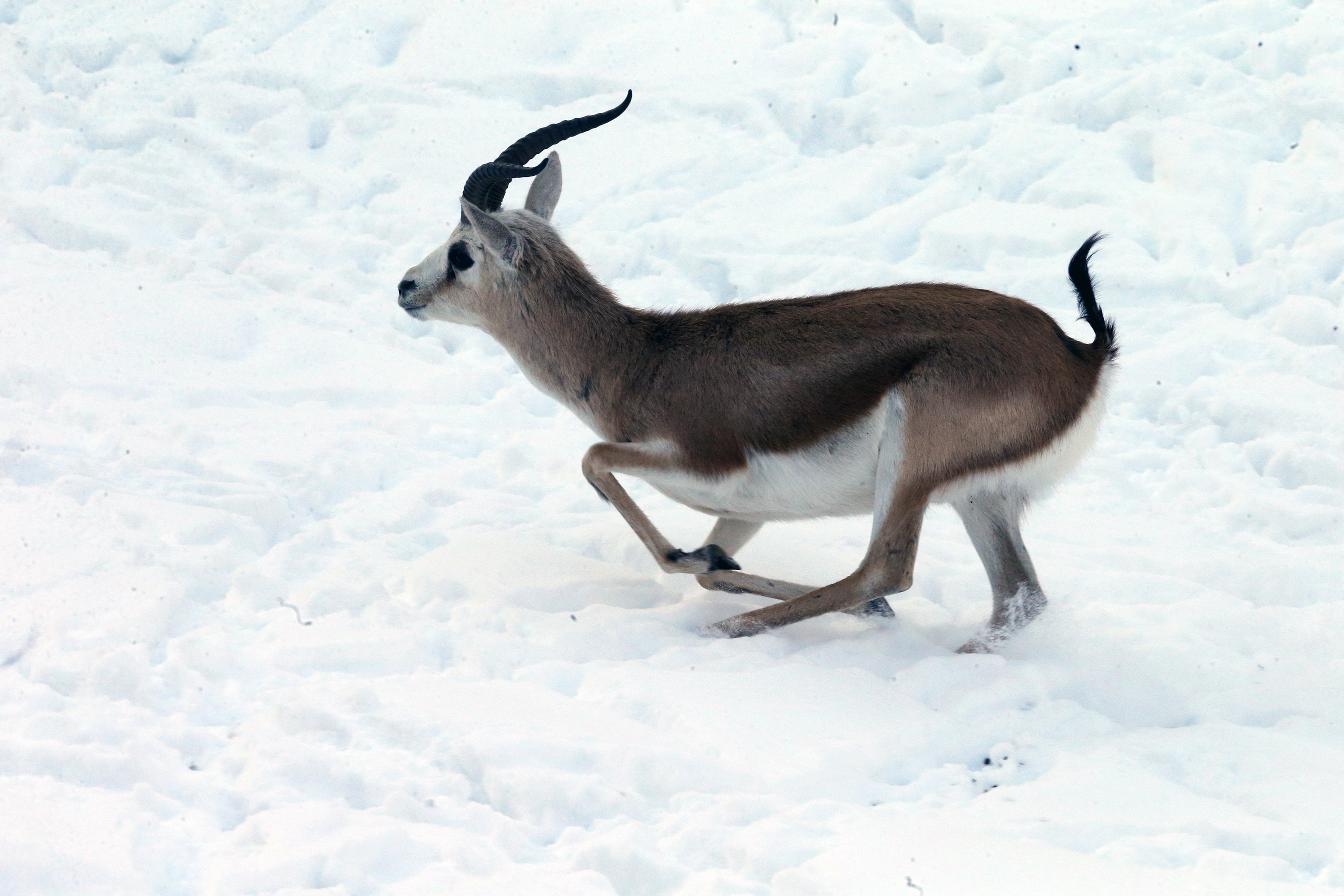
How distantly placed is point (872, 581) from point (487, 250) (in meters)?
2.51

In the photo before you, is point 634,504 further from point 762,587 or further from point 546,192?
point 546,192

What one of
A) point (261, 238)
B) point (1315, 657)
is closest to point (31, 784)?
point (1315, 657)

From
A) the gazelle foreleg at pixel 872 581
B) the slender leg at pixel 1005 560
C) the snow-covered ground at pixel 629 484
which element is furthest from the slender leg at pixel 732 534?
the slender leg at pixel 1005 560

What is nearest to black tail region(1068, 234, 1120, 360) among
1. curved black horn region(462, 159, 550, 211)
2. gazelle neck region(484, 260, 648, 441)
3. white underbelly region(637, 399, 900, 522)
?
white underbelly region(637, 399, 900, 522)

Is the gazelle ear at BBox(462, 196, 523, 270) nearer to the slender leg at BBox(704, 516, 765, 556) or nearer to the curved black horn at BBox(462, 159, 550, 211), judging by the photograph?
the curved black horn at BBox(462, 159, 550, 211)

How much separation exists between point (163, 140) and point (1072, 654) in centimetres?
861

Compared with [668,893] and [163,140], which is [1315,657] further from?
[163,140]

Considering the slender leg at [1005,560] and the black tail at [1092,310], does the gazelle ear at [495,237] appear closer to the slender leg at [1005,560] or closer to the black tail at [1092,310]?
the slender leg at [1005,560]

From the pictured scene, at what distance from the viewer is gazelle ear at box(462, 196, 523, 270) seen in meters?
6.00

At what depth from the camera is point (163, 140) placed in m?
10.5

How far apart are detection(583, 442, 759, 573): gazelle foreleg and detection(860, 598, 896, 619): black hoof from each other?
0.62 meters

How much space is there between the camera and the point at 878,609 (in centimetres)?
572

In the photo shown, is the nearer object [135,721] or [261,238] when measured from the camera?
[135,721]

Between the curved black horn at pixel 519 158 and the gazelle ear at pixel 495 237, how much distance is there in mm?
122
